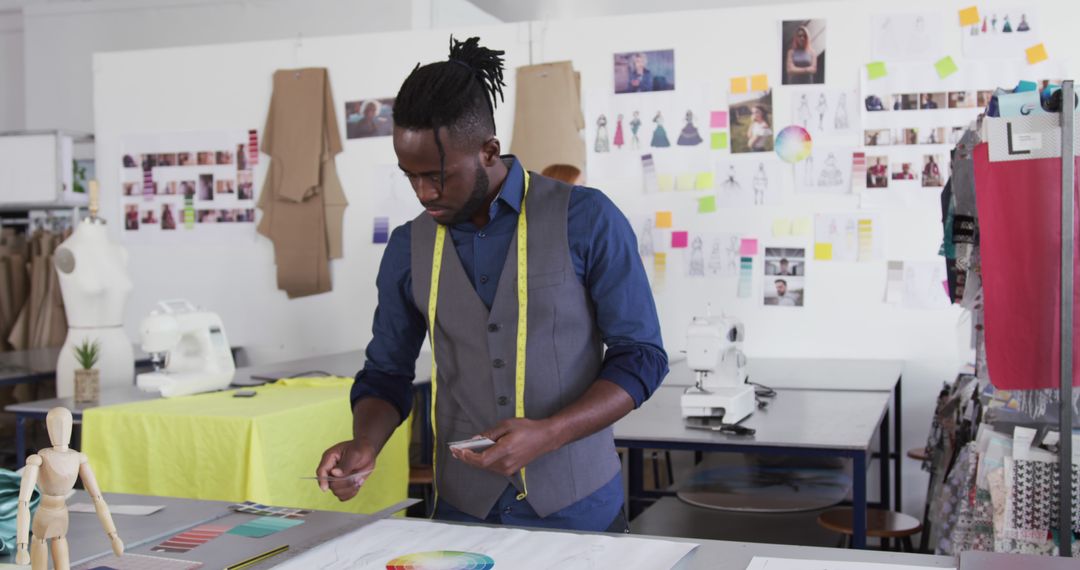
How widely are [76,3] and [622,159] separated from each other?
565 cm

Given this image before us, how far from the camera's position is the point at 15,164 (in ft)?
19.8

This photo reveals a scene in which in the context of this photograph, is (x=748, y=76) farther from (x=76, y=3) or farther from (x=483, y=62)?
(x=76, y=3)

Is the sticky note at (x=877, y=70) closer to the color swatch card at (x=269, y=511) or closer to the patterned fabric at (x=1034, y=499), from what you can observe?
the patterned fabric at (x=1034, y=499)

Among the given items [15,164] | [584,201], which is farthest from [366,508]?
[15,164]

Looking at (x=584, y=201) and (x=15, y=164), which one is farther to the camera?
(x=15, y=164)

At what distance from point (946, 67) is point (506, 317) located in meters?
3.25

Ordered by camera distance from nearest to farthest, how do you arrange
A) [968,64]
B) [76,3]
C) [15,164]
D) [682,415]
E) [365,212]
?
[682,415] → [968,64] → [365,212] → [15,164] → [76,3]

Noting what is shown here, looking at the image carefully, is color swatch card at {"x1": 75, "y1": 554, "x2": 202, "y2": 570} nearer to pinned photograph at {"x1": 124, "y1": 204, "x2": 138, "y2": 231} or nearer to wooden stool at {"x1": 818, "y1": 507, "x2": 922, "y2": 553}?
wooden stool at {"x1": 818, "y1": 507, "x2": 922, "y2": 553}

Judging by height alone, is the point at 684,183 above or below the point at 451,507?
above

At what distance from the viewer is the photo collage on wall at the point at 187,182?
5.38 m

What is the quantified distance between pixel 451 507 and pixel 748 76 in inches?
127

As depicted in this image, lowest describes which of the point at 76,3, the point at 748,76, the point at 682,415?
the point at 682,415

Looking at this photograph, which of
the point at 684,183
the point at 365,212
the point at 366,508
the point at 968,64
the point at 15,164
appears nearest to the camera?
the point at 366,508

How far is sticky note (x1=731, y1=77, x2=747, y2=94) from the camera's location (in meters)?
4.67
